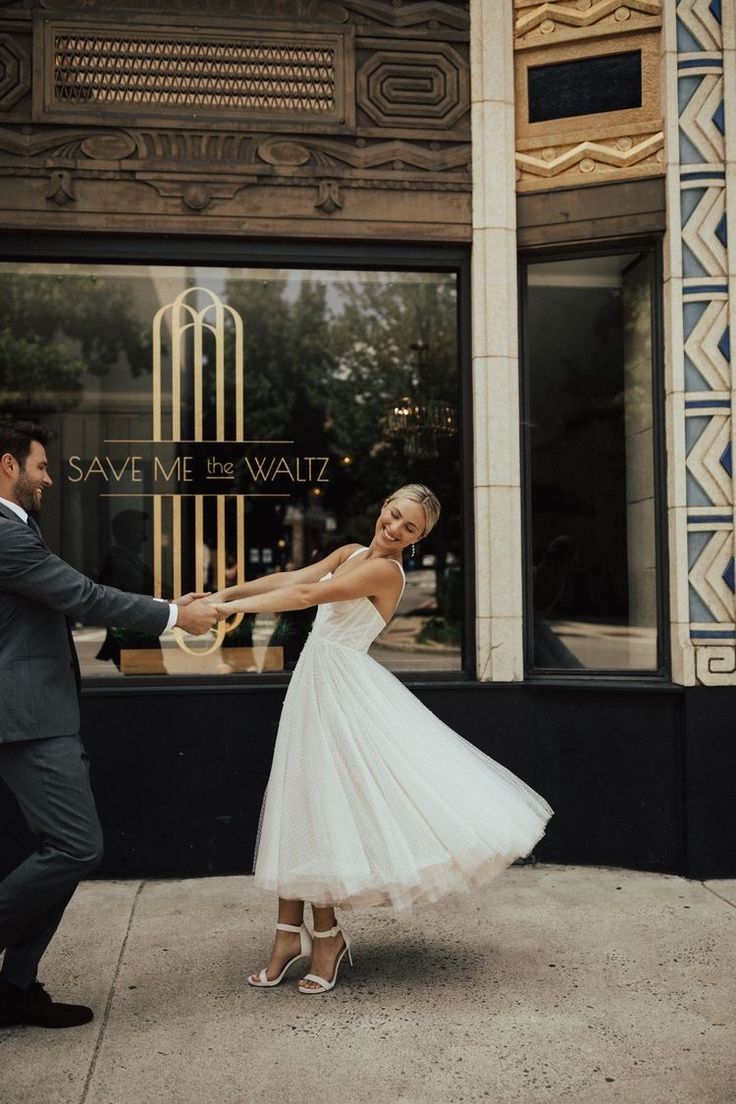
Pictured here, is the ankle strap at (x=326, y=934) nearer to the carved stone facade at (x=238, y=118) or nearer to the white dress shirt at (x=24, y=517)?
the white dress shirt at (x=24, y=517)

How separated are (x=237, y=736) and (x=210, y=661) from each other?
19.9 inches

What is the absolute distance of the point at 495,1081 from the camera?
11.7 ft

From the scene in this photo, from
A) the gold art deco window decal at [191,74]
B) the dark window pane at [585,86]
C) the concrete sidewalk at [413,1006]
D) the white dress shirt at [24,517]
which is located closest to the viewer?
the concrete sidewalk at [413,1006]

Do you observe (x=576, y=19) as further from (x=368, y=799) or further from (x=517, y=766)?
(x=368, y=799)

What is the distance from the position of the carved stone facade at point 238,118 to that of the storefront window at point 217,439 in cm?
40

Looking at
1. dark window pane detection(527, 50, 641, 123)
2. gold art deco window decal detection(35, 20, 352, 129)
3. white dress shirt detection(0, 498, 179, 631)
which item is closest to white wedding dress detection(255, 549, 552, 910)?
white dress shirt detection(0, 498, 179, 631)

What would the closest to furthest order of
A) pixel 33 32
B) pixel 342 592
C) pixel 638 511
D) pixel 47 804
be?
pixel 47 804, pixel 342 592, pixel 33 32, pixel 638 511

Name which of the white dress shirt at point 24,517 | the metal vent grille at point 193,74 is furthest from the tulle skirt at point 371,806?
the metal vent grille at point 193,74

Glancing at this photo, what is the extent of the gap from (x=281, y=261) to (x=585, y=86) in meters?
2.09

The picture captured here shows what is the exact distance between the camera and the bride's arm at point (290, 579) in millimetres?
4938

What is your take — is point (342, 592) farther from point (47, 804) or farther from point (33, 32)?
point (33, 32)

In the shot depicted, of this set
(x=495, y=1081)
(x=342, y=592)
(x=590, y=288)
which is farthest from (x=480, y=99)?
(x=495, y=1081)

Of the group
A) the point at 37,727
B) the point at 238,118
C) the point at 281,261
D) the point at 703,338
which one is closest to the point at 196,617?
the point at 37,727

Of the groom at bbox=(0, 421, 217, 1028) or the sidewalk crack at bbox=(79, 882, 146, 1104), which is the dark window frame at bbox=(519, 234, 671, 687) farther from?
the groom at bbox=(0, 421, 217, 1028)
